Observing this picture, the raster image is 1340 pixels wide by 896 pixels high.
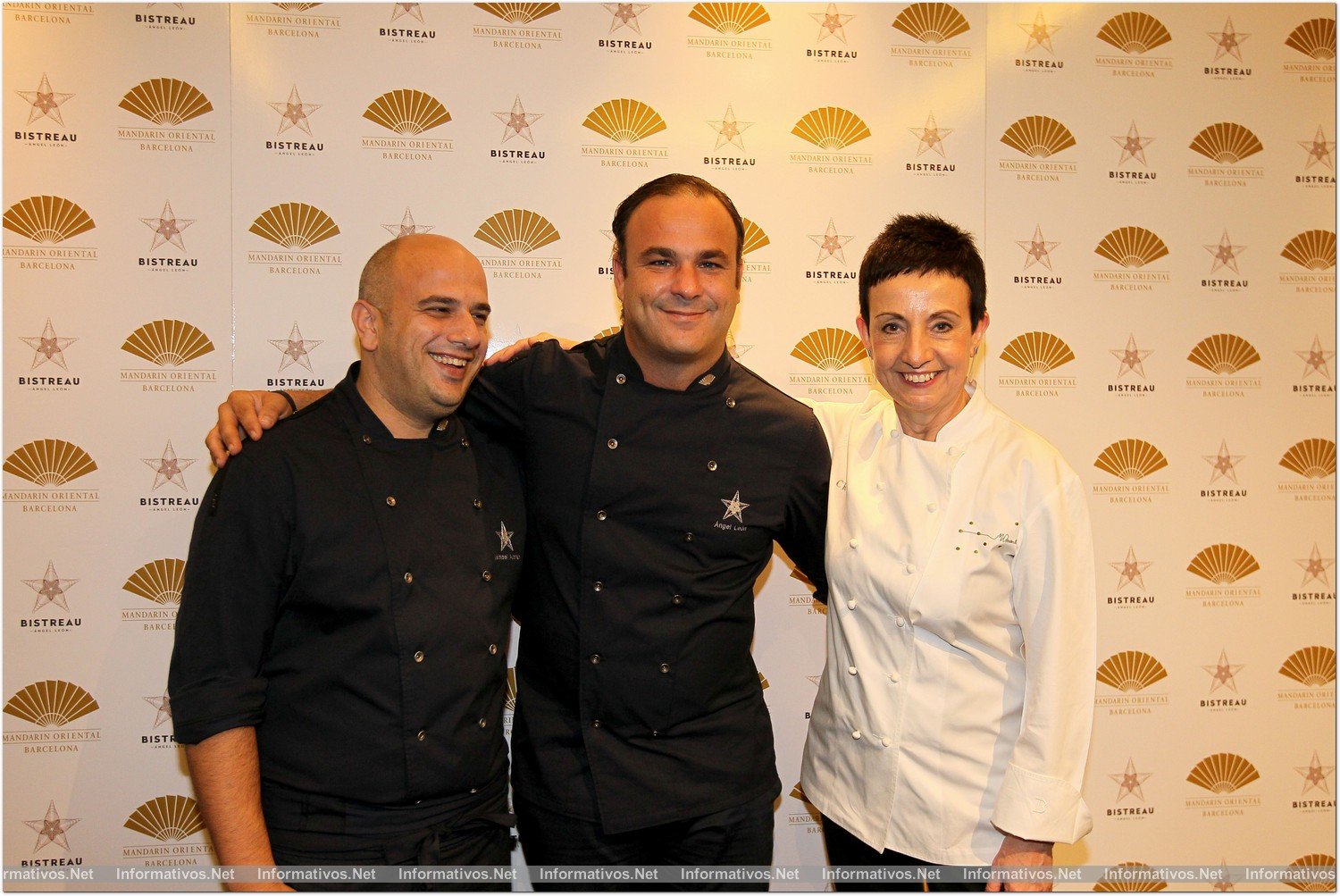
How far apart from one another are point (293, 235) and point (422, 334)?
1.04 meters

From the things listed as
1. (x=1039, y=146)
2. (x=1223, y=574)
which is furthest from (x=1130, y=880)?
(x=1039, y=146)

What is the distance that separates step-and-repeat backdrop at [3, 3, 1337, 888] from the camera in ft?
8.98

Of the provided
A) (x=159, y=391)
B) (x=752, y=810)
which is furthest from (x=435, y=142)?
(x=752, y=810)

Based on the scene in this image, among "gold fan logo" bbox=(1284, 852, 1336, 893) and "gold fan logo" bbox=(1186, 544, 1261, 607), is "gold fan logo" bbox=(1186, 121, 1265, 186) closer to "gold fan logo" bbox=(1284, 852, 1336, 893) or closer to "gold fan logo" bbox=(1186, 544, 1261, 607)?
"gold fan logo" bbox=(1186, 544, 1261, 607)

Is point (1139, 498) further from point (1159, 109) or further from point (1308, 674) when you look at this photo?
point (1159, 109)

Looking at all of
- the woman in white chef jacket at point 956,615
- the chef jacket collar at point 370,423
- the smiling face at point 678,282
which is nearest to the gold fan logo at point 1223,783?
the woman in white chef jacket at point 956,615

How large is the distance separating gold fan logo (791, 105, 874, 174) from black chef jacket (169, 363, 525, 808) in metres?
1.78

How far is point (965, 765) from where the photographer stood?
79.9 inches

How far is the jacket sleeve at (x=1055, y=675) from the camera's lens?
1917 mm

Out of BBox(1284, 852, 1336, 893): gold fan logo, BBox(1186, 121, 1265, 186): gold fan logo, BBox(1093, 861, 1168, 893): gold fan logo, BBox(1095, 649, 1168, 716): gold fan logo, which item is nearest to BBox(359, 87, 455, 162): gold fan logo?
BBox(1186, 121, 1265, 186): gold fan logo

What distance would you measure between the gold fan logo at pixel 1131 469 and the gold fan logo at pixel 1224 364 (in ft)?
1.01

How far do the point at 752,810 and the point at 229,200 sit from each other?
247cm

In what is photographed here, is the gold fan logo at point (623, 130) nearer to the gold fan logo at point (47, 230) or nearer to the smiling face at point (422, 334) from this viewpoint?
the smiling face at point (422, 334)

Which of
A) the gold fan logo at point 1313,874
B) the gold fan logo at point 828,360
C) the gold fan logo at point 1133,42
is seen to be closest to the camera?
the gold fan logo at point 828,360
